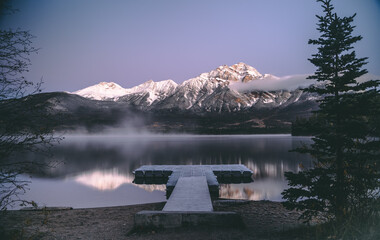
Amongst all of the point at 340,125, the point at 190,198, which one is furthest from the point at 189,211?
the point at 340,125

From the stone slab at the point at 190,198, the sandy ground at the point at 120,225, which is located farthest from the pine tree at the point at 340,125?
the stone slab at the point at 190,198

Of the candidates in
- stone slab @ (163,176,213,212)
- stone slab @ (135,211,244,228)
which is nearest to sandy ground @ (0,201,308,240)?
stone slab @ (135,211,244,228)

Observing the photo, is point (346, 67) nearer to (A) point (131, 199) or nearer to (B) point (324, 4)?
(B) point (324, 4)

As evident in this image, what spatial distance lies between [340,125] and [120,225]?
386 inches

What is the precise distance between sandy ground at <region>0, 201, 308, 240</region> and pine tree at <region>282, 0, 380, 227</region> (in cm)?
196

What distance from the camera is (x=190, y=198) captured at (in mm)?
13773

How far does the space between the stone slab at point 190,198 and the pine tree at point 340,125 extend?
13.8 feet

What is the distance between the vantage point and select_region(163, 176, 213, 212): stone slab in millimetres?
11695

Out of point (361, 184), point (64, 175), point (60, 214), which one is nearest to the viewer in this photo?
point (361, 184)

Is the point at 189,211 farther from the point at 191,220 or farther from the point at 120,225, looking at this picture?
the point at 120,225

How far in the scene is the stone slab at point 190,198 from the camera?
11.7m

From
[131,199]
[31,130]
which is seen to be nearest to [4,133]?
[31,130]

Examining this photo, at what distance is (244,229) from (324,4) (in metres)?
8.68

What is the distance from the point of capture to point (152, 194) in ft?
75.3
